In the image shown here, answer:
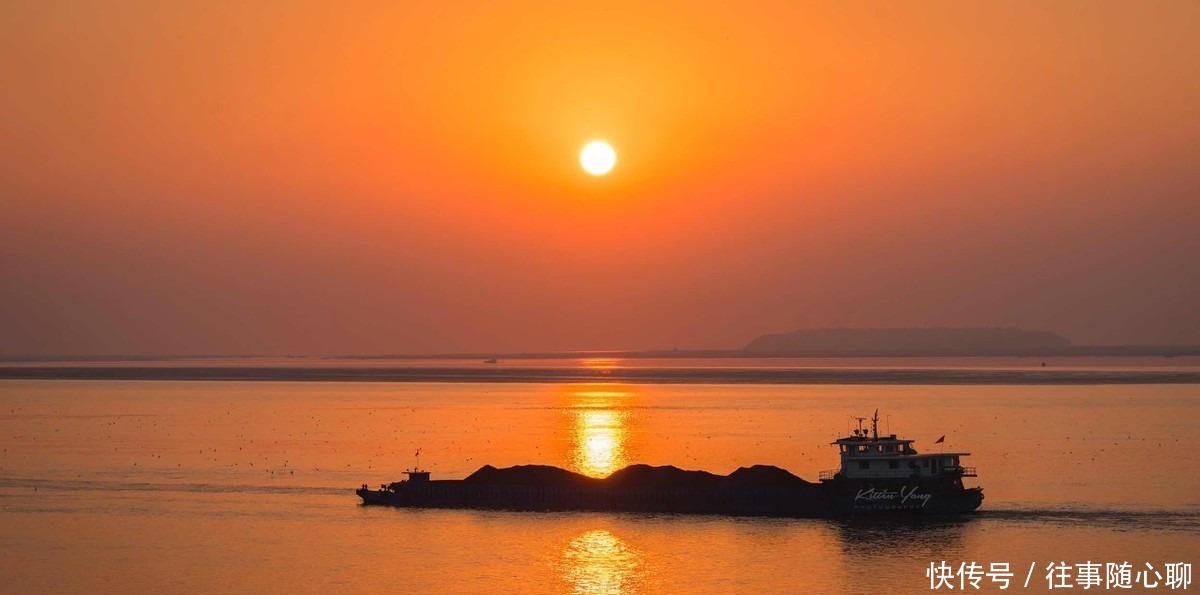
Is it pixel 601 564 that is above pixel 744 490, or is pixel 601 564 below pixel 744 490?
below

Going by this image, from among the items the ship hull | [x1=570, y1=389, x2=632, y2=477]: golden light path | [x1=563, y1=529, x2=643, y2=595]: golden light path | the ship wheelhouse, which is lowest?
[x1=563, y1=529, x2=643, y2=595]: golden light path

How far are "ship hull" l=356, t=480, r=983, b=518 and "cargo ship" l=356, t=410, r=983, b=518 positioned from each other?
0.06 meters

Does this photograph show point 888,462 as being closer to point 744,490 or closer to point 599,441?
point 744,490

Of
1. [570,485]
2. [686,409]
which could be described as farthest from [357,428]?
[570,485]

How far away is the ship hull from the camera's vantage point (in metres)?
85.0

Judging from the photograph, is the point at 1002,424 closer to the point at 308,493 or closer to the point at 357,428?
the point at 357,428

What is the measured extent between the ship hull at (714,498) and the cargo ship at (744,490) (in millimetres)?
64

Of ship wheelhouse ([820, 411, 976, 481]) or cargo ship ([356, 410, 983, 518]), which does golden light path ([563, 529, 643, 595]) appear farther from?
ship wheelhouse ([820, 411, 976, 481])

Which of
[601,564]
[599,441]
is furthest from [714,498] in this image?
[599,441]

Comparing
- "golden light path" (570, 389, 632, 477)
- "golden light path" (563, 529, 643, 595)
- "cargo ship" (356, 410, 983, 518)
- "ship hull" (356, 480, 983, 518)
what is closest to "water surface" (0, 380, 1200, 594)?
"golden light path" (563, 529, 643, 595)

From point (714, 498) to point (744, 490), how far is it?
204 centimetres

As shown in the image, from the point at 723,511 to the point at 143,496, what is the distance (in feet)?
135

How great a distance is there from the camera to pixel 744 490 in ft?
286

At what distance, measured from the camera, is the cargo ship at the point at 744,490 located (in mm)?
85125
